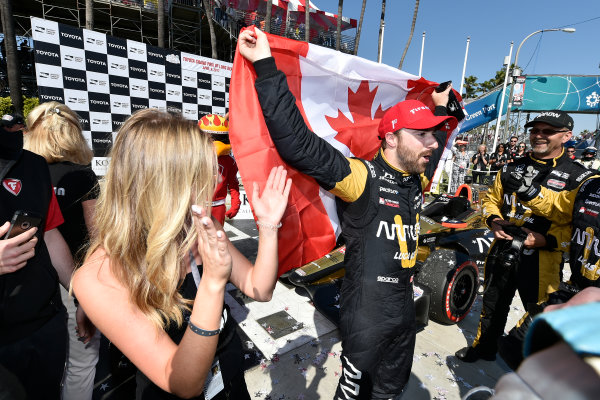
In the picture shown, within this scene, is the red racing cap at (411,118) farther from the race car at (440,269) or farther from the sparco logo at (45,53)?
the sparco logo at (45,53)

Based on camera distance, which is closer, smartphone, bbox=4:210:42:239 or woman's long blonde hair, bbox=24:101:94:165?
smartphone, bbox=4:210:42:239

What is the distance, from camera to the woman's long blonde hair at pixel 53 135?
6.31ft

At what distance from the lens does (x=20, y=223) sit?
1245 mm

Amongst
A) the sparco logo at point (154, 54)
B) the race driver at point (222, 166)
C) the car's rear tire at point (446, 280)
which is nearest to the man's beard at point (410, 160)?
the car's rear tire at point (446, 280)

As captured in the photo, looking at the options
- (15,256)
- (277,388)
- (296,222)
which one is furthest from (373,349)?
(15,256)

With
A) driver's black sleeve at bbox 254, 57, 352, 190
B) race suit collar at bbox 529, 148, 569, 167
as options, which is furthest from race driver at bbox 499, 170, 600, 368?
driver's black sleeve at bbox 254, 57, 352, 190

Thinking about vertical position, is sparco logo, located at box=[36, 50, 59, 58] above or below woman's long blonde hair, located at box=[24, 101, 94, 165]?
above

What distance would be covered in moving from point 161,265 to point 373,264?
1.14 m

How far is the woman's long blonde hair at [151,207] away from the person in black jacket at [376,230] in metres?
0.56

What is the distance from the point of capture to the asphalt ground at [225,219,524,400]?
241 centimetres

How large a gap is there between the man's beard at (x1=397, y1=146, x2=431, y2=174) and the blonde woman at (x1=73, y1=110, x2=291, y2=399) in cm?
118

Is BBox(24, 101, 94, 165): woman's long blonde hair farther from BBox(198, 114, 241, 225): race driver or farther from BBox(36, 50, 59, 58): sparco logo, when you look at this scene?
BBox(36, 50, 59, 58): sparco logo

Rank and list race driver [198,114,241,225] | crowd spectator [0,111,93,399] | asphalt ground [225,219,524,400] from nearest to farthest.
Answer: crowd spectator [0,111,93,399]
asphalt ground [225,219,524,400]
race driver [198,114,241,225]

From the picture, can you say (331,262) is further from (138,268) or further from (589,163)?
(589,163)
